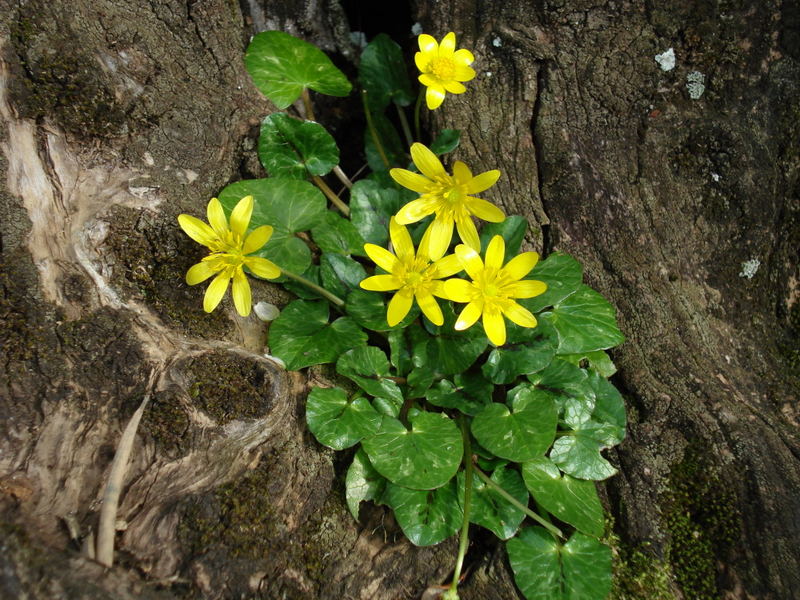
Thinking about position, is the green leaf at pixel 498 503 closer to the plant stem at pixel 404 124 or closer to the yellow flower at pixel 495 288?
the yellow flower at pixel 495 288

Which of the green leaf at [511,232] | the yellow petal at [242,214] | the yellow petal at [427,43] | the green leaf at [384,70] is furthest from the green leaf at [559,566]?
the green leaf at [384,70]

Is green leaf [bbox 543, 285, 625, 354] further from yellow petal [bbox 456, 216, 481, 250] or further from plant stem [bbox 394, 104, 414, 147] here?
plant stem [bbox 394, 104, 414, 147]

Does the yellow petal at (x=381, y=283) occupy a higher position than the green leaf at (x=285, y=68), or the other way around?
the green leaf at (x=285, y=68)

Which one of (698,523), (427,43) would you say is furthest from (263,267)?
(698,523)

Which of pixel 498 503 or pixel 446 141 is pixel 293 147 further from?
pixel 498 503

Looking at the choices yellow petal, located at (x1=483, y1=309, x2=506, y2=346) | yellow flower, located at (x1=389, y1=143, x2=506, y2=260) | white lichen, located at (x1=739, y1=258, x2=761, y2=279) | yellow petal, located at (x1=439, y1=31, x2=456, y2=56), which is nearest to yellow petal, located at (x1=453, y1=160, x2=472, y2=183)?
yellow flower, located at (x1=389, y1=143, x2=506, y2=260)

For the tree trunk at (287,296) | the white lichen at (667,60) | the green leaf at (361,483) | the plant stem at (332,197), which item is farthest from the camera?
the plant stem at (332,197)

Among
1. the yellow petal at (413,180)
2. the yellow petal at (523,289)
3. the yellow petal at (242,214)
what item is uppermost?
the yellow petal at (413,180)
